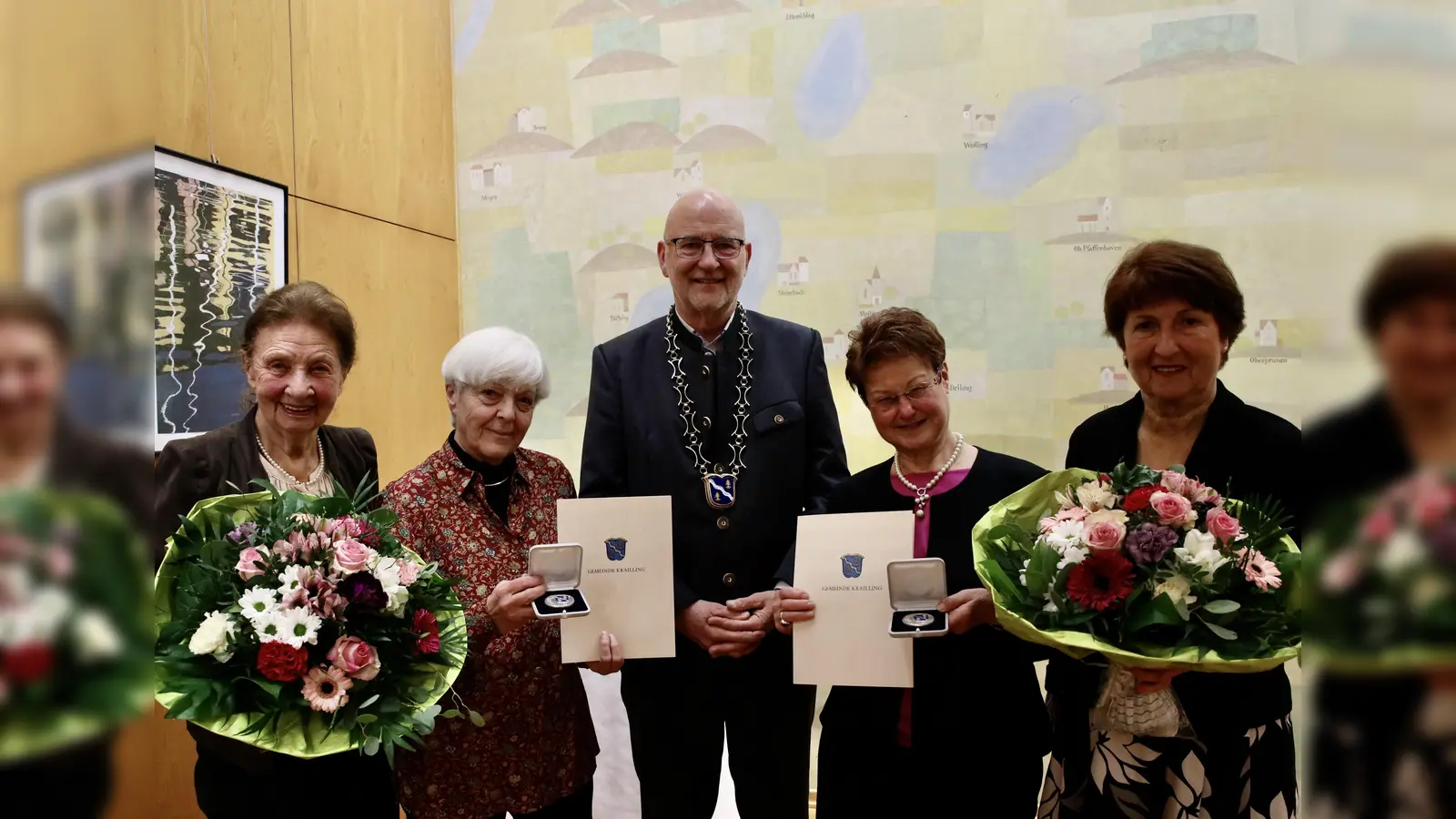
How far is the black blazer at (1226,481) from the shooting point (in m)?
1.93

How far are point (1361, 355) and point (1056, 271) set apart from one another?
4096 mm

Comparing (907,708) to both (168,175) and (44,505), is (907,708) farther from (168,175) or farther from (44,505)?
(168,175)

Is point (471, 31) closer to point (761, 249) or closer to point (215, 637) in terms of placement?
point (761, 249)

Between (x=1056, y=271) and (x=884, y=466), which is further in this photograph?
(x=1056, y=271)

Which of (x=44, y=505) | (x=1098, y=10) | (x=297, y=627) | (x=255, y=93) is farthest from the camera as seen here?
(x=1098, y=10)

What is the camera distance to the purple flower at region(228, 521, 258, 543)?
190 centimetres

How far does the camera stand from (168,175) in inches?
126

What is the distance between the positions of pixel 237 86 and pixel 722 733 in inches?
121

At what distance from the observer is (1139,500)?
182 centimetres

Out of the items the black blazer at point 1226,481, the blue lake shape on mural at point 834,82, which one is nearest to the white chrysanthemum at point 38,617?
the black blazer at point 1226,481

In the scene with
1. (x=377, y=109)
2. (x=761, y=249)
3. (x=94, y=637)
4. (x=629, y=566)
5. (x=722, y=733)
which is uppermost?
(x=377, y=109)

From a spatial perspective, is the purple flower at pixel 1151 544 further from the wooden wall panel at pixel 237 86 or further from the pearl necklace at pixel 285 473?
the wooden wall panel at pixel 237 86

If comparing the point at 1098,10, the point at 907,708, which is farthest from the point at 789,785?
the point at 1098,10

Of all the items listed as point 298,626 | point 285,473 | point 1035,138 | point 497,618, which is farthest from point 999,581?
point 1035,138
